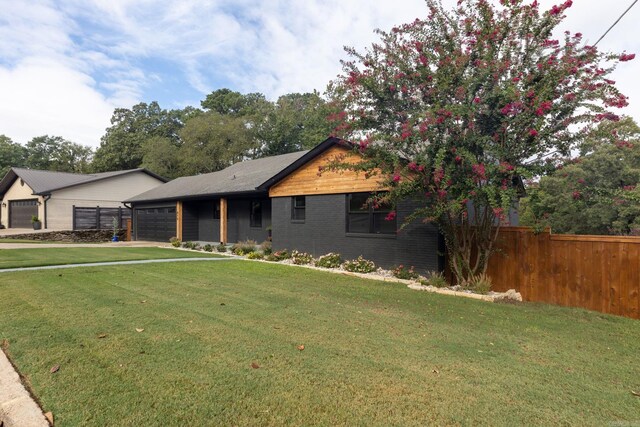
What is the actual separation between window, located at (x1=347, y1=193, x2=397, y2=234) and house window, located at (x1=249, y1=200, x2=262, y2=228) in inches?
256

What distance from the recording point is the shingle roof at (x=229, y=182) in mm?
16234

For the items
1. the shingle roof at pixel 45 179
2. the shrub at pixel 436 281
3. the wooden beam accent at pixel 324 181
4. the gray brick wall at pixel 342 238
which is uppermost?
the shingle roof at pixel 45 179

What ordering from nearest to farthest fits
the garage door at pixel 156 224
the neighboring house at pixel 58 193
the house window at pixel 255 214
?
the house window at pixel 255 214 < the garage door at pixel 156 224 < the neighboring house at pixel 58 193

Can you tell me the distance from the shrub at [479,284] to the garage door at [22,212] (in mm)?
30038

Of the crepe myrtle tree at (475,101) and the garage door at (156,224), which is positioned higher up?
the crepe myrtle tree at (475,101)

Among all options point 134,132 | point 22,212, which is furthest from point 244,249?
point 134,132

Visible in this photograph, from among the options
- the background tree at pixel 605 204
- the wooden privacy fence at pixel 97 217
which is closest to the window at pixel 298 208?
the background tree at pixel 605 204

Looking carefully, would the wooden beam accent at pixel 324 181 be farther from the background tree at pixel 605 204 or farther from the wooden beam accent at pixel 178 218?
the background tree at pixel 605 204

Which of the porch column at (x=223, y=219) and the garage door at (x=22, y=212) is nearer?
the porch column at (x=223, y=219)

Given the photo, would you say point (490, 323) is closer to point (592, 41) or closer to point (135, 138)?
point (592, 41)

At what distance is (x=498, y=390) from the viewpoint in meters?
3.14

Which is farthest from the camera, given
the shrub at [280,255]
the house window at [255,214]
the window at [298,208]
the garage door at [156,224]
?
the garage door at [156,224]

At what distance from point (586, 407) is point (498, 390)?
2.12 feet

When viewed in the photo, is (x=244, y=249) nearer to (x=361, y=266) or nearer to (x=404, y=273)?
(x=361, y=266)
